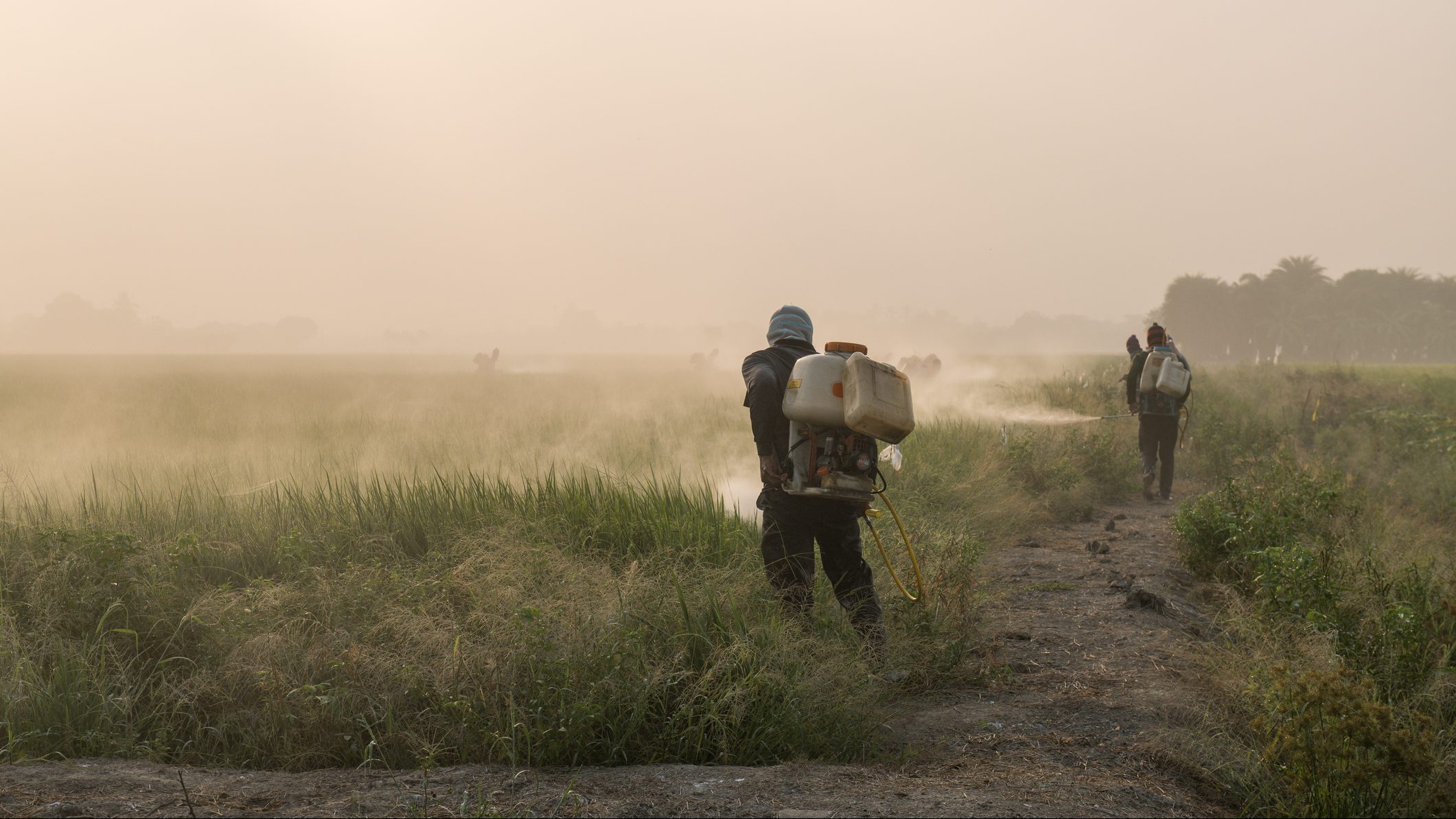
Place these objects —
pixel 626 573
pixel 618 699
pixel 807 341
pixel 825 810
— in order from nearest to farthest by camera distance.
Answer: pixel 825 810 → pixel 618 699 → pixel 626 573 → pixel 807 341

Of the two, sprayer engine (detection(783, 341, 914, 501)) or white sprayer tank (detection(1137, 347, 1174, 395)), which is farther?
white sprayer tank (detection(1137, 347, 1174, 395))

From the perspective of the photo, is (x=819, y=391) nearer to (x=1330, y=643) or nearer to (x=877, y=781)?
(x=877, y=781)

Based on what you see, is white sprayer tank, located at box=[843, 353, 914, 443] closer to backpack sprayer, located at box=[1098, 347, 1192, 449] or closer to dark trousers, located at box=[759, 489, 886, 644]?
dark trousers, located at box=[759, 489, 886, 644]

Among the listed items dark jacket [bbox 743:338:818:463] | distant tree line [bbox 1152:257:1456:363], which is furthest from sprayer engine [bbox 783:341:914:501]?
distant tree line [bbox 1152:257:1456:363]

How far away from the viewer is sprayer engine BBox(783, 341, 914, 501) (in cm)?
465

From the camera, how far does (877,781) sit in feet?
11.3

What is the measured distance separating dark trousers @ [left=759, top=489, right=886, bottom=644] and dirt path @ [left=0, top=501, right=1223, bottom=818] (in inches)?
24.8

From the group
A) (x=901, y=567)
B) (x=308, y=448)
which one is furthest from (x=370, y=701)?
(x=308, y=448)

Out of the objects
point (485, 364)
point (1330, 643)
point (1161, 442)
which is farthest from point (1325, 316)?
point (1330, 643)

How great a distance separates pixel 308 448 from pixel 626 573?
1022 centimetres

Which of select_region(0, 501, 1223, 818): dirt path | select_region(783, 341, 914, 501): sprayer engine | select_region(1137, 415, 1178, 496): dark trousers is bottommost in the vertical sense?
select_region(0, 501, 1223, 818): dirt path

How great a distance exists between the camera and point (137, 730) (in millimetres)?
4035

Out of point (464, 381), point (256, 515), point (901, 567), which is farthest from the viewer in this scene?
point (464, 381)

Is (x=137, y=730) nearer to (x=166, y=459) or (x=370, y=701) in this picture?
(x=370, y=701)
